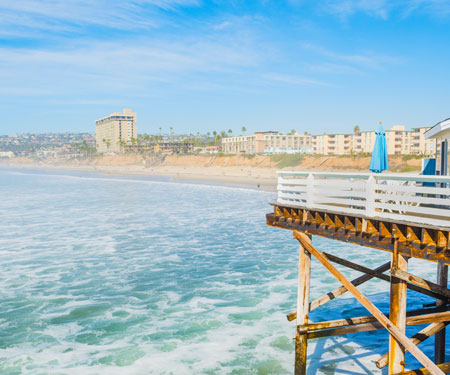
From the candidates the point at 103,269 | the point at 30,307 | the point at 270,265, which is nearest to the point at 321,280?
the point at 270,265

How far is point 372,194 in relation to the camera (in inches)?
340

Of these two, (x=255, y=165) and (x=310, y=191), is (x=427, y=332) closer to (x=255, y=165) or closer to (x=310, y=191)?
(x=310, y=191)

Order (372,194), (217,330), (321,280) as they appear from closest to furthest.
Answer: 1. (372,194)
2. (217,330)
3. (321,280)

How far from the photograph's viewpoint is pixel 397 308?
8109mm

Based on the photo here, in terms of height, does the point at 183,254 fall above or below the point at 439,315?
below

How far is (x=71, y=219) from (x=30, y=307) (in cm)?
2212

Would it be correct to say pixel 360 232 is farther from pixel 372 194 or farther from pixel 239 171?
pixel 239 171

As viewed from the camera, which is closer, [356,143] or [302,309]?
[302,309]

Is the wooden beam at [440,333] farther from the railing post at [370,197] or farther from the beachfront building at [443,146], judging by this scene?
the railing post at [370,197]

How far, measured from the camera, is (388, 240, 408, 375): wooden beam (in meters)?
8.04

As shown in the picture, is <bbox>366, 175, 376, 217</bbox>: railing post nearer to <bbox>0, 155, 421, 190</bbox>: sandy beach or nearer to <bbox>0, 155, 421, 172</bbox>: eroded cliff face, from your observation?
<bbox>0, 155, 421, 190</bbox>: sandy beach

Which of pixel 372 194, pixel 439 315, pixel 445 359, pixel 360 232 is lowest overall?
pixel 445 359

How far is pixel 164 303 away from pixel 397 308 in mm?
9999

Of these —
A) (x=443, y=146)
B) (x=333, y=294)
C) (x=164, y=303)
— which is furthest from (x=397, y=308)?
(x=164, y=303)
